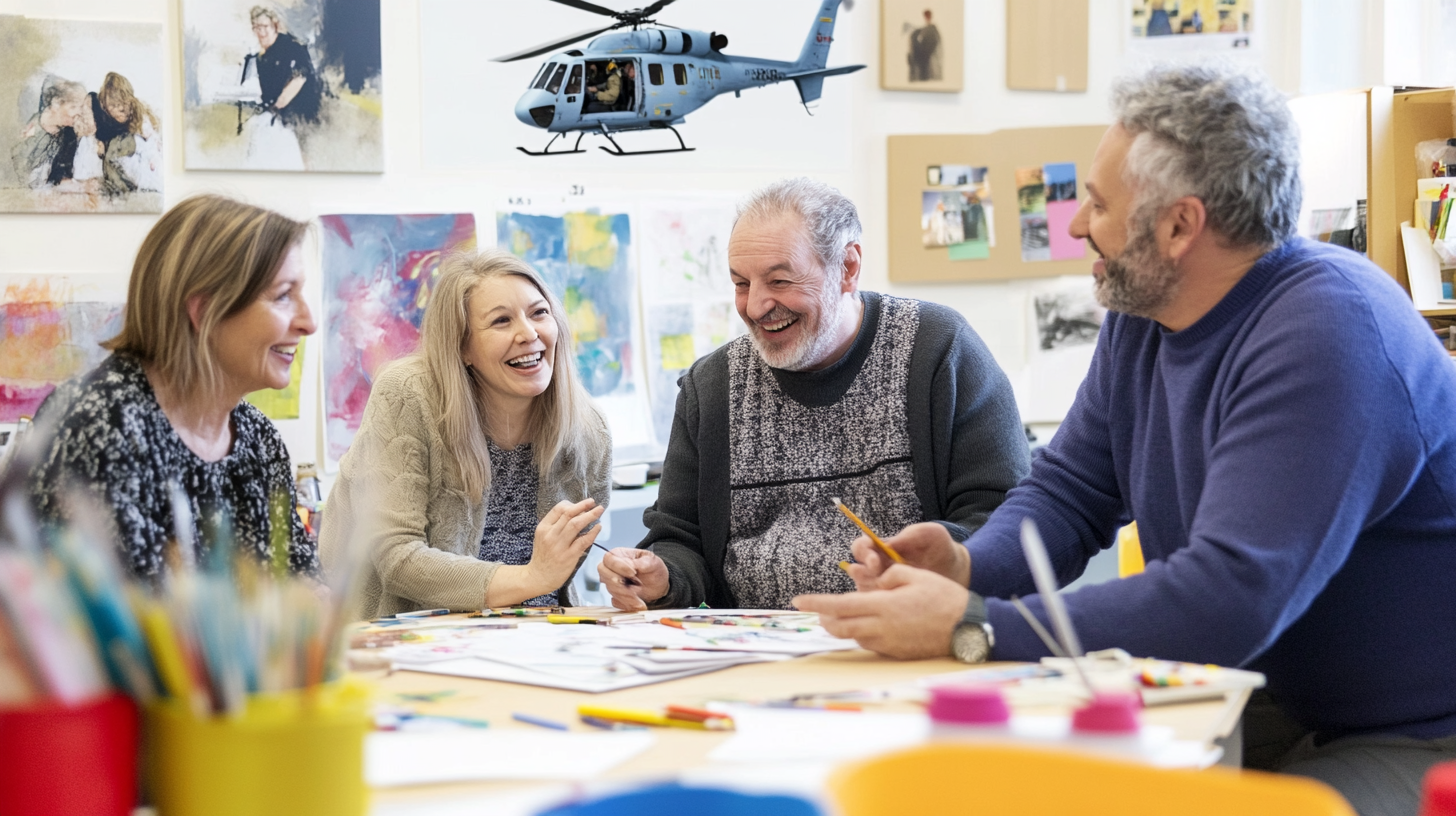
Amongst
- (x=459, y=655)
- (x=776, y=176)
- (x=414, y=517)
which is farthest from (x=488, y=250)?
(x=459, y=655)

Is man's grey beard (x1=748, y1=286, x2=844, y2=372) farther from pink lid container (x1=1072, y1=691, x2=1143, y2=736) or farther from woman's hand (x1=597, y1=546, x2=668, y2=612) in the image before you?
pink lid container (x1=1072, y1=691, x2=1143, y2=736)

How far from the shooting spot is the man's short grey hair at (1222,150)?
1.46 m

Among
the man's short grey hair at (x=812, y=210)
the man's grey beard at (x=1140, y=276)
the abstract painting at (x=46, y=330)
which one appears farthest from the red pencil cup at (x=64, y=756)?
the abstract painting at (x=46, y=330)

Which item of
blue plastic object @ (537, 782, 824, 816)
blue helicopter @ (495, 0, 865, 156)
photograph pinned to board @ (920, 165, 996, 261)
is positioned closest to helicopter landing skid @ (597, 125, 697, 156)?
Answer: blue helicopter @ (495, 0, 865, 156)

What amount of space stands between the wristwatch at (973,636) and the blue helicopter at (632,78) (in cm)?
209

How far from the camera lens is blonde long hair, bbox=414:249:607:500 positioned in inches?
90.9

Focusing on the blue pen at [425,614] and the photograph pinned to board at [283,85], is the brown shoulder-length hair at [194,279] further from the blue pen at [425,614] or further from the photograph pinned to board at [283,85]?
the photograph pinned to board at [283,85]

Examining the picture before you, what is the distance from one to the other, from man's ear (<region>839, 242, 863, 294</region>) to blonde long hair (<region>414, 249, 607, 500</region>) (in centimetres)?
56

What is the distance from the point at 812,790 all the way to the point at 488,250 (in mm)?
1827

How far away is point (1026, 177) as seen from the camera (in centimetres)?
354

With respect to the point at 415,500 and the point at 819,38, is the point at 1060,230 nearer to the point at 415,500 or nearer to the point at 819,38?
the point at 819,38

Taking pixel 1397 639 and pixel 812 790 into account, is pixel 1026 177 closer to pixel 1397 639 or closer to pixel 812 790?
pixel 1397 639

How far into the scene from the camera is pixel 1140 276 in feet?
5.01

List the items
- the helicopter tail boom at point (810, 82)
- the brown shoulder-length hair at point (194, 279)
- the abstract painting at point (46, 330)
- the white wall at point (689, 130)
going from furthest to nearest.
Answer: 1. the helicopter tail boom at point (810, 82)
2. the white wall at point (689, 130)
3. the abstract painting at point (46, 330)
4. the brown shoulder-length hair at point (194, 279)
